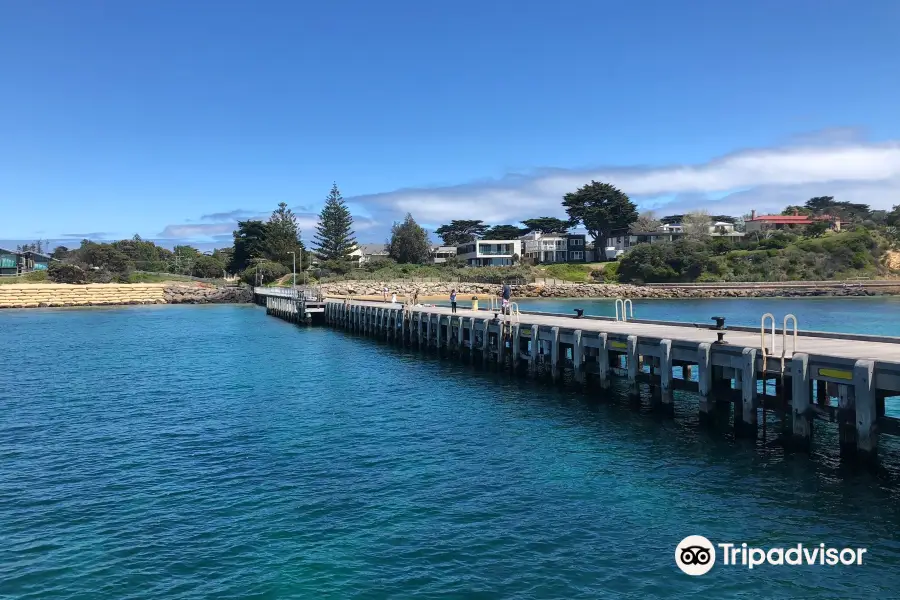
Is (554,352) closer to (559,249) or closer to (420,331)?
(420,331)

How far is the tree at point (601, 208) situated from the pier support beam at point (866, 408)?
117734 millimetres

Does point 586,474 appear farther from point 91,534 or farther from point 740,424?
point 91,534

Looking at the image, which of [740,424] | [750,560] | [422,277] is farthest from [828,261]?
[750,560]

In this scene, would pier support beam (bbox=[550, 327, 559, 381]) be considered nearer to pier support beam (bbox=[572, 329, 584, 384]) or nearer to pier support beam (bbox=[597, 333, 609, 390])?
pier support beam (bbox=[572, 329, 584, 384])

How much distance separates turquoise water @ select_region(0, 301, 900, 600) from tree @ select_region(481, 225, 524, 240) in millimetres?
127326

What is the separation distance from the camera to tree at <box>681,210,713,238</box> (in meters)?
136

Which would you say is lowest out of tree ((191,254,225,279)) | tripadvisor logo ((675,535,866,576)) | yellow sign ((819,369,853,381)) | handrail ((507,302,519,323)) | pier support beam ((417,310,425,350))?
tripadvisor logo ((675,535,866,576))

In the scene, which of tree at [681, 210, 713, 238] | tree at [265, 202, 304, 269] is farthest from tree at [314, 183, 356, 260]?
tree at [681, 210, 713, 238]

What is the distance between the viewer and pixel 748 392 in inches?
724

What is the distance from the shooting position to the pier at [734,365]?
52.3 feet

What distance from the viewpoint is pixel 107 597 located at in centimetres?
1097

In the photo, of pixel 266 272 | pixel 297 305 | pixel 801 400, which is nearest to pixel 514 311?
pixel 801 400

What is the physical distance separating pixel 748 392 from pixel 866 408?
328 cm

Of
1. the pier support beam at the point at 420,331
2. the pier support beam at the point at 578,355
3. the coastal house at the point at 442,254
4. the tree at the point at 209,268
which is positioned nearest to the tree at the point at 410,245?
the coastal house at the point at 442,254
